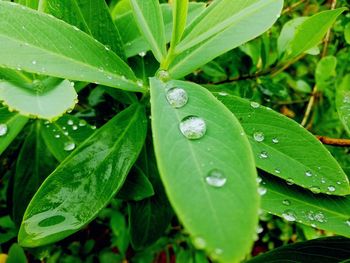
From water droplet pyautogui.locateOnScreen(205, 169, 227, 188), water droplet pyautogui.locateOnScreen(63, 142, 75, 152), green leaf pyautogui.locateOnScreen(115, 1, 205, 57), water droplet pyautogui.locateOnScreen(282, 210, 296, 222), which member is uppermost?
green leaf pyautogui.locateOnScreen(115, 1, 205, 57)

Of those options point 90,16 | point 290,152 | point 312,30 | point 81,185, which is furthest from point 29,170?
point 312,30

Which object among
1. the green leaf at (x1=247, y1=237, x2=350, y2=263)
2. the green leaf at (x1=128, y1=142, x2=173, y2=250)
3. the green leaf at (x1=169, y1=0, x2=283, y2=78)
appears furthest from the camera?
the green leaf at (x1=128, y1=142, x2=173, y2=250)

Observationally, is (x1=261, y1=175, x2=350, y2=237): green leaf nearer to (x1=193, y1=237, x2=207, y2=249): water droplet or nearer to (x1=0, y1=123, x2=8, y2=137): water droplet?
(x1=193, y1=237, x2=207, y2=249): water droplet

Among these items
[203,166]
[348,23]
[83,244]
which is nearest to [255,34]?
[203,166]

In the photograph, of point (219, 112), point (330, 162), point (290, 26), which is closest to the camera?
point (219, 112)

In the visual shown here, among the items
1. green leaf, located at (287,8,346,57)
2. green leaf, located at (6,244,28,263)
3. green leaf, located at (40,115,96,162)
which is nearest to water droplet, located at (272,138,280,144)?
green leaf, located at (287,8,346,57)

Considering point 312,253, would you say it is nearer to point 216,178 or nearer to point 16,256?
point 216,178

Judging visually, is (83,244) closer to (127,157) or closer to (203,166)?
(127,157)
